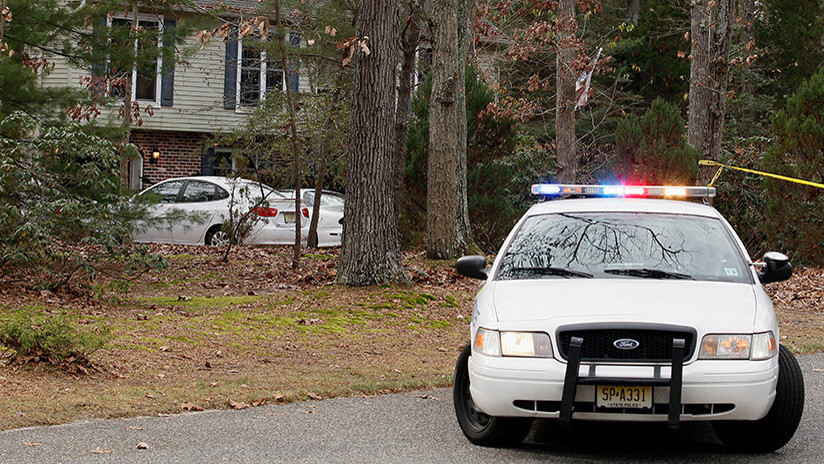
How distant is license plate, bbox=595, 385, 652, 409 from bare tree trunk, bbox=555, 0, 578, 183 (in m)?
13.8

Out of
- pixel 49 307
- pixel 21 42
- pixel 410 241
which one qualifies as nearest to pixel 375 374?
pixel 49 307

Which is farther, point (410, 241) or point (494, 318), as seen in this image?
point (410, 241)

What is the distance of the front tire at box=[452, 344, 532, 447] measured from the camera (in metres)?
6.19

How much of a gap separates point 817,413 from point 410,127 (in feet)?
46.0

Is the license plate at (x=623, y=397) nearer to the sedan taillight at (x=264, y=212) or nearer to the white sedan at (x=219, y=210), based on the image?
the sedan taillight at (x=264, y=212)

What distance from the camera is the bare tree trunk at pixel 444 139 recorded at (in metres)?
17.0

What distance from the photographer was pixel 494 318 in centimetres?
600

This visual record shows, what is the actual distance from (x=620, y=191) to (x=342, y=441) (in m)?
2.77

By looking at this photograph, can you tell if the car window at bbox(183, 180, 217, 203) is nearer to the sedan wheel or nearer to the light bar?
the sedan wheel

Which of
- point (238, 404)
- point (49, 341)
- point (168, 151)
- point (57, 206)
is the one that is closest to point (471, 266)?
point (238, 404)


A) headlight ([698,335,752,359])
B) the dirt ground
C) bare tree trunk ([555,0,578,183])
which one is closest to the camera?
headlight ([698,335,752,359])

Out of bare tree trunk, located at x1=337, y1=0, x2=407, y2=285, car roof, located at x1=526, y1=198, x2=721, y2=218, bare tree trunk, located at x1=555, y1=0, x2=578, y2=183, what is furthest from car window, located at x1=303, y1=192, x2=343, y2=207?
car roof, located at x1=526, y1=198, x2=721, y2=218

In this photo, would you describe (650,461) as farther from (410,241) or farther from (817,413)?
(410,241)

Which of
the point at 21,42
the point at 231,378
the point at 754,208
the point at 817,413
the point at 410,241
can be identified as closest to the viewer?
the point at 817,413
